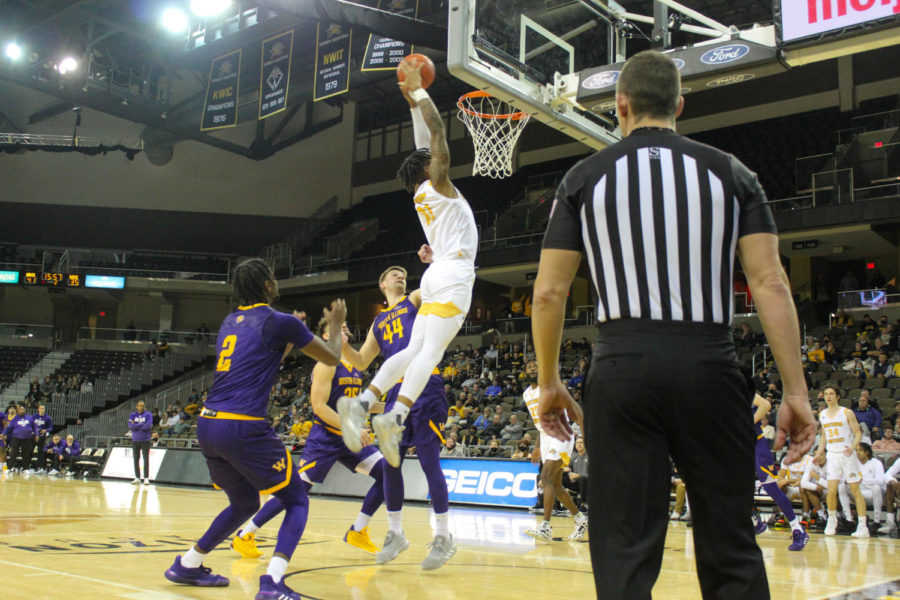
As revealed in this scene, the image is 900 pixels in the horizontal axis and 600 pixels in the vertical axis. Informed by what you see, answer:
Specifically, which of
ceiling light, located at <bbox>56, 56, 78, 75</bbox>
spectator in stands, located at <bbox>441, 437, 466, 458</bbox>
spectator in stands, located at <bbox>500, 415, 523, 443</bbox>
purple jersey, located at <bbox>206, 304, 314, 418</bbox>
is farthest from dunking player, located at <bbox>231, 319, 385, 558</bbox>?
Result: ceiling light, located at <bbox>56, 56, 78, 75</bbox>

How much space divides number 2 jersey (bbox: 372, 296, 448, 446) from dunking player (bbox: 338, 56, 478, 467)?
0.59 meters

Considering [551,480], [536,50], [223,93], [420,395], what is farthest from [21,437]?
[420,395]

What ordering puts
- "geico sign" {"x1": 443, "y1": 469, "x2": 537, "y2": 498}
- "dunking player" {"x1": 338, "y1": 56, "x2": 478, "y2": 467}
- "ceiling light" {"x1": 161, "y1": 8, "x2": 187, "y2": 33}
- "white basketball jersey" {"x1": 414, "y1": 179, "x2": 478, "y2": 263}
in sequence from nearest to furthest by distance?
"dunking player" {"x1": 338, "y1": 56, "x2": 478, "y2": 467}, "white basketball jersey" {"x1": 414, "y1": 179, "x2": 478, "y2": 263}, "geico sign" {"x1": 443, "y1": 469, "x2": 537, "y2": 498}, "ceiling light" {"x1": 161, "y1": 8, "x2": 187, "y2": 33}

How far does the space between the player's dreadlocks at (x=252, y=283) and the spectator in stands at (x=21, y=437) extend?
17970 mm

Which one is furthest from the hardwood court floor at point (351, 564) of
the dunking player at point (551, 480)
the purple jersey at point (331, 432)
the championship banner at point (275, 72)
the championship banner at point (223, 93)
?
the championship banner at point (223, 93)

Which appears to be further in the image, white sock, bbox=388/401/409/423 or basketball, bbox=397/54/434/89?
basketball, bbox=397/54/434/89

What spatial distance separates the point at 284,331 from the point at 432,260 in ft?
4.75

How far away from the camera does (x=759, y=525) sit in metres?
10.0

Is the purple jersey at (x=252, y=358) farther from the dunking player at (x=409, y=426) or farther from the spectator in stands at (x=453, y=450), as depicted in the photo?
the spectator in stands at (x=453, y=450)

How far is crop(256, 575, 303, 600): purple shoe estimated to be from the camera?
3.98 meters

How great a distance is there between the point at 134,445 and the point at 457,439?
7.22 metres

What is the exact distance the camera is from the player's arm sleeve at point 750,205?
7.66ft

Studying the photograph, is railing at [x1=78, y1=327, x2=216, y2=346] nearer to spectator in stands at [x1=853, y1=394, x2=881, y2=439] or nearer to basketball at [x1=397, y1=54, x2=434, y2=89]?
spectator in stands at [x1=853, y1=394, x2=881, y2=439]

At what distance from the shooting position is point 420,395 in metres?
5.76
